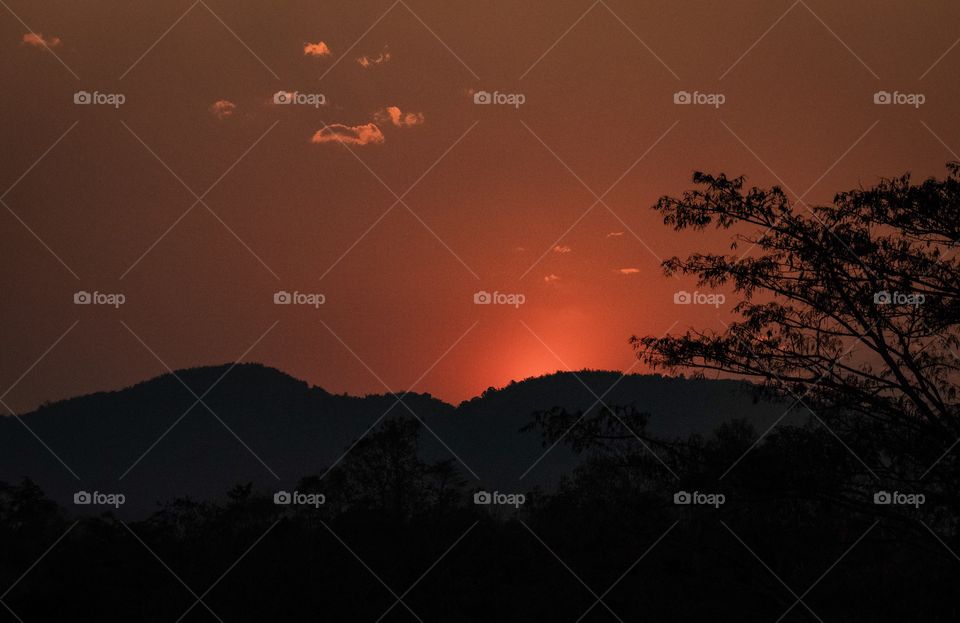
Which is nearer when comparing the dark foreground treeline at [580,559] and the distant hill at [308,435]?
the dark foreground treeline at [580,559]

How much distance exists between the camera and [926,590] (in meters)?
18.1

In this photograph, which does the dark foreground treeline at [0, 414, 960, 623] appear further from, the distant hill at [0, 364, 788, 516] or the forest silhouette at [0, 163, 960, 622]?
the distant hill at [0, 364, 788, 516]

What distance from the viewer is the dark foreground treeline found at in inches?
557

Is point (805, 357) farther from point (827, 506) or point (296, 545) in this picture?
point (296, 545)

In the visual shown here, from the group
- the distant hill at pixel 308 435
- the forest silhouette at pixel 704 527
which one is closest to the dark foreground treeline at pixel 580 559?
the forest silhouette at pixel 704 527

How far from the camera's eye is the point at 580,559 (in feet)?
70.8

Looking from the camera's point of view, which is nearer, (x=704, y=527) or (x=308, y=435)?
(x=704, y=527)

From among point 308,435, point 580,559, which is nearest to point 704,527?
point 580,559

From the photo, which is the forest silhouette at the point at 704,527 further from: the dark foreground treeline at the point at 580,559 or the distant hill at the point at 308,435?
the distant hill at the point at 308,435

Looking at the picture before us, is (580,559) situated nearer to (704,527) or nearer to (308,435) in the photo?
(704,527)

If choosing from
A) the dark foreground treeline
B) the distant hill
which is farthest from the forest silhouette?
the distant hill

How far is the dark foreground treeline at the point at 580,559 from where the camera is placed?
46.4 feet

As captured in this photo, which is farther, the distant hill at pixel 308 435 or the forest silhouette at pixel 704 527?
the distant hill at pixel 308 435

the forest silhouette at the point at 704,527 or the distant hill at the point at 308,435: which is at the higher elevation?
the distant hill at the point at 308,435
